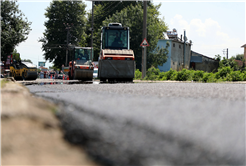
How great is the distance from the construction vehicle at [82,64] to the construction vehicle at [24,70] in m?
3.74

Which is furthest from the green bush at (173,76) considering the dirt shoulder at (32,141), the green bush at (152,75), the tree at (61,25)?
the tree at (61,25)

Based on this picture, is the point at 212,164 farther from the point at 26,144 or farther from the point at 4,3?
the point at 4,3

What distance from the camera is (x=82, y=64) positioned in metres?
23.8

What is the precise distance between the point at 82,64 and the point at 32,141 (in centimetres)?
2251

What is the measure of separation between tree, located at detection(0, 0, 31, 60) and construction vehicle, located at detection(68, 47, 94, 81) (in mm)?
11922

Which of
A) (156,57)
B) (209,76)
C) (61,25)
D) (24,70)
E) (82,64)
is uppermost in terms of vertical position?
(61,25)

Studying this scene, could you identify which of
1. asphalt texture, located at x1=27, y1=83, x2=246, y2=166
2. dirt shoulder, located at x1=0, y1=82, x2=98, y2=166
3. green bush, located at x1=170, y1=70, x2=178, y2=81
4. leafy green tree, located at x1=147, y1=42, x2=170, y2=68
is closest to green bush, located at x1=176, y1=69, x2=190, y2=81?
green bush, located at x1=170, y1=70, x2=178, y2=81

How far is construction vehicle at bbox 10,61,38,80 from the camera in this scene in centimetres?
2583

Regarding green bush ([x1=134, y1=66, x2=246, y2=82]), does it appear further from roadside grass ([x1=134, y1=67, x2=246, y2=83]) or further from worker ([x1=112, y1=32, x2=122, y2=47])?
worker ([x1=112, y1=32, x2=122, y2=47])

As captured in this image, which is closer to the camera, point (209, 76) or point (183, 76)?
point (209, 76)

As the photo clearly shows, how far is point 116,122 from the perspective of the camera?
1.72m

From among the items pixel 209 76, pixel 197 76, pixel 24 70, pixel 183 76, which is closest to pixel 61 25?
pixel 24 70

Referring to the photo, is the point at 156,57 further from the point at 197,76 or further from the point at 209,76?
the point at 209,76

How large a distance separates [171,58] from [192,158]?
5556 cm
